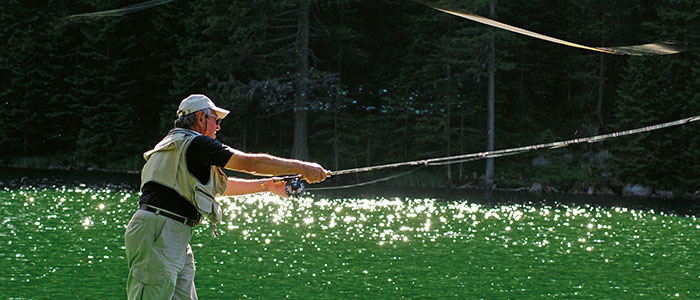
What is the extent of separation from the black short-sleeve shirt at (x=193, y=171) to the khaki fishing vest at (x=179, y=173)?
40mm

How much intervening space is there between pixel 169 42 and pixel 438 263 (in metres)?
34.3

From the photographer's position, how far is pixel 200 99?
480 cm

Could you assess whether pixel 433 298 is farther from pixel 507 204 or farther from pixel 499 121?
pixel 499 121

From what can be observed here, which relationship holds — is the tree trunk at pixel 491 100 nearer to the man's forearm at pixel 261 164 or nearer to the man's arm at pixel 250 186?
the man's arm at pixel 250 186

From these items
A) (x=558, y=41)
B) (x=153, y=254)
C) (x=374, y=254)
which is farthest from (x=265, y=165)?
(x=374, y=254)

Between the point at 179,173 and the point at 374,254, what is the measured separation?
6981 millimetres

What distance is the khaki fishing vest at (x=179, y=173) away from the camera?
14.6 ft

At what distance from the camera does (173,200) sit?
452 cm

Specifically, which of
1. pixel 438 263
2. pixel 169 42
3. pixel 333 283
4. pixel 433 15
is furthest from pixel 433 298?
pixel 169 42

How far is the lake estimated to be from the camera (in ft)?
28.2

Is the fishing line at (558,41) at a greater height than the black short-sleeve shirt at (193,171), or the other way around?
the fishing line at (558,41)

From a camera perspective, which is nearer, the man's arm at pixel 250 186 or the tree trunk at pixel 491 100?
the man's arm at pixel 250 186

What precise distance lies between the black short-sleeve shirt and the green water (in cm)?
370

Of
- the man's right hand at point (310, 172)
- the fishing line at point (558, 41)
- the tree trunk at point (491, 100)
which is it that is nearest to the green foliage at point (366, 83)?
the tree trunk at point (491, 100)
